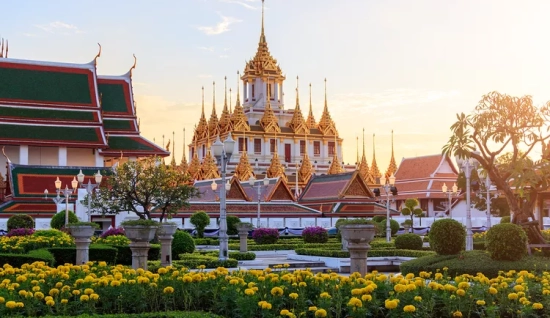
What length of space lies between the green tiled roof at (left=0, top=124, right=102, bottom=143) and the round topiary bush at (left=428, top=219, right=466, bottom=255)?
29326 millimetres

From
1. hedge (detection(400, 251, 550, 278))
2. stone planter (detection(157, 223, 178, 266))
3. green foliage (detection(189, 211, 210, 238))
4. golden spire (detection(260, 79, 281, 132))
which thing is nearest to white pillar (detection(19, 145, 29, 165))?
green foliage (detection(189, 211, 210, 238))

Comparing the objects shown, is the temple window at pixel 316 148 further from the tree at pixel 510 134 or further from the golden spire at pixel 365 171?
the tree at pixel 510 134

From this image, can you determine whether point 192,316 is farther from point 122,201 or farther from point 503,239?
point 122,201

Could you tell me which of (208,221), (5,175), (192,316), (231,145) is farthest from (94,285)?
(5,175)

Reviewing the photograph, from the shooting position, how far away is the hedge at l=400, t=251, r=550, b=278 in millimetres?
15102

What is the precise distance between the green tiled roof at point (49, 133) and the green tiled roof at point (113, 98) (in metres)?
3.47

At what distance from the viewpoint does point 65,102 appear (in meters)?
44.9

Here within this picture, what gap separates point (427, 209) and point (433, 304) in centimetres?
6017

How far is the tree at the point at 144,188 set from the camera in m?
29.0

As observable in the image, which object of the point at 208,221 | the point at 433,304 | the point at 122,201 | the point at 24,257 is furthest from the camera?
the point at 208,221

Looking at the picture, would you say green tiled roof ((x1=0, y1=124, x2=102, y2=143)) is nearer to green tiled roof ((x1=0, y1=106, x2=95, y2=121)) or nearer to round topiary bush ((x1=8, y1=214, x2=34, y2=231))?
→ green tiled roof ((x1=0, y1=106, x2=95, y2=121))

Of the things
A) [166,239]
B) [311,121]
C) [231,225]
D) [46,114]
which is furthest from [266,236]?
[311,121]

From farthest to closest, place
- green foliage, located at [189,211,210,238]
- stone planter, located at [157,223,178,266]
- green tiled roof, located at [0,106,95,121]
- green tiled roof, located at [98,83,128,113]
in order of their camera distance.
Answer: green tiled roof, located at [98,83,128,113], green tiled roof, located at [0,106,95,121], green foliage, located at [189,211,210,238], stone planter, located at [157,223,178,266]

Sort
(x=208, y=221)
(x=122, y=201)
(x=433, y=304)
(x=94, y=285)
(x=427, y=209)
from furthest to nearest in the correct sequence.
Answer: (x=427, y=209)
(x=208, y=221)
(x=122, y=201)
(x=94, y=285)
(x=433, y=304)
